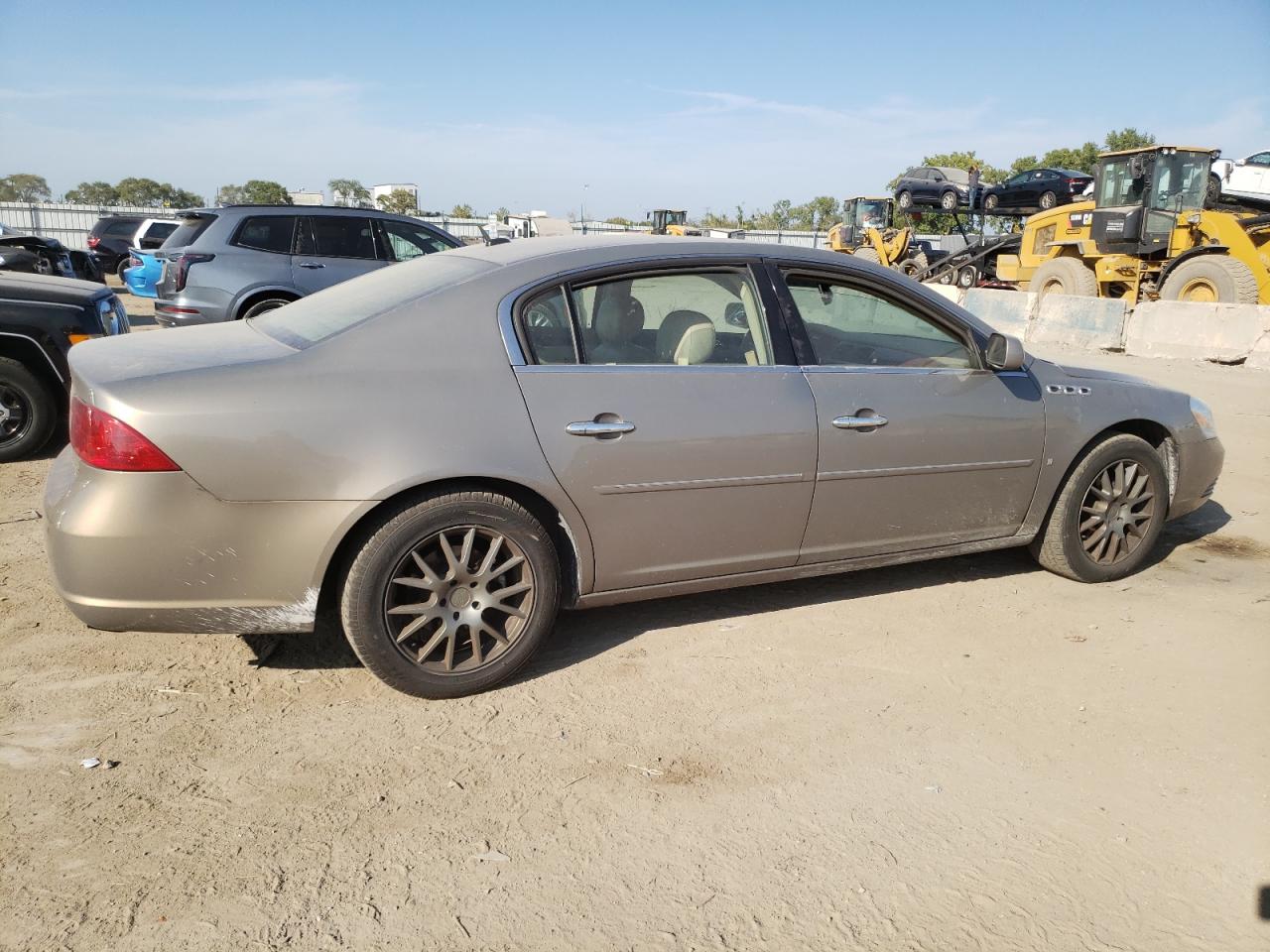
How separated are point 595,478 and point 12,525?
3604mm

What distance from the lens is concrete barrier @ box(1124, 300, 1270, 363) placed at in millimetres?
12641

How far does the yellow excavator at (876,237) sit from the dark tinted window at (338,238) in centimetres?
1611

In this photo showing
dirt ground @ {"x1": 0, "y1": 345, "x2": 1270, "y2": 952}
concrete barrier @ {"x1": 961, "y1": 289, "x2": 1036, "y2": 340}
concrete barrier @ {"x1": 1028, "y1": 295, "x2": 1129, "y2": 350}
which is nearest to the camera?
dirt ground @ {"x1": 0, "y1": 345, "x2": 1270, "y2": 952}

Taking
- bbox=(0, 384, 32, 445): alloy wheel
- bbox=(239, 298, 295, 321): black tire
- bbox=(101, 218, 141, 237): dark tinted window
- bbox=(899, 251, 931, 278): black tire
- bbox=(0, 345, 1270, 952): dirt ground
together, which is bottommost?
bbox=(0, 345, 1270, 952): dirt ground

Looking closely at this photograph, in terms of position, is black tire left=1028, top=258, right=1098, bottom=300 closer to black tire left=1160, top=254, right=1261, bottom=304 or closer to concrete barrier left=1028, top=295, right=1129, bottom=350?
concrete barrier left=1028, top=295, right=1129, bottom=350

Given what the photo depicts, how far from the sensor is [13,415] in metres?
6.43

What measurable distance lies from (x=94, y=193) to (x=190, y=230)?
72068mm

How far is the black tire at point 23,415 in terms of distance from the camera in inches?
252

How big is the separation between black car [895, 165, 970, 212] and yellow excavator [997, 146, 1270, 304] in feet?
47.6

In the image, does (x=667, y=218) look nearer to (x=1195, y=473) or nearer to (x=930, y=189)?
(x=930, y=189)

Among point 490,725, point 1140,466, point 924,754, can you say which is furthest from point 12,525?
point 1140,466

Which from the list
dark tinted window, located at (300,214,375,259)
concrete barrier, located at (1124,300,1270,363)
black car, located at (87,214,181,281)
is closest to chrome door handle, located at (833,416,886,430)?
dark tinted window, located at (300,214,375,259)

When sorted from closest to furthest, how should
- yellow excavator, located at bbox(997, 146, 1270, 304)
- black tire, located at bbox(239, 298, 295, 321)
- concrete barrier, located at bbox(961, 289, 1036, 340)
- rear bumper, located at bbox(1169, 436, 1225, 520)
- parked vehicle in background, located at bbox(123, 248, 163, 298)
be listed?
1. rear bumper, located at bbox(1169, 436, 1225, 520)
2. black tire, located at bbox(239, 298, 295, 321)
3. parked vehicle in background, located at bbox(123, 248, 163, 298)
4. yellow excavator, located at bbox(997, 146, 1270, 304)
5. concrete barrier, located at bbox(961, 289, 1036, 340)

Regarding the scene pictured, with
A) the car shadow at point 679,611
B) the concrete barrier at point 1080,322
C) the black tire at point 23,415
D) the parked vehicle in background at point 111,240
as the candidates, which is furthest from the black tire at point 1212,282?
the parked vehicle in background at point 111,240
